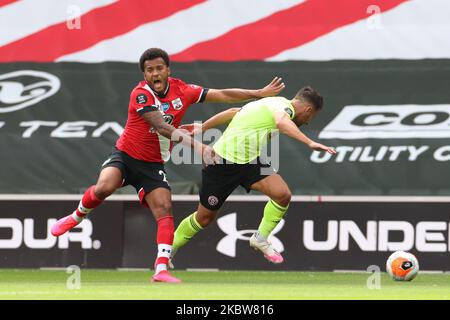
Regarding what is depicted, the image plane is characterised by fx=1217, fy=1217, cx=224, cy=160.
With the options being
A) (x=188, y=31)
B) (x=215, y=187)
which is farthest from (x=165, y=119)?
(x=188, y=31)

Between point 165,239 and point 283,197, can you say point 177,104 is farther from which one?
point 283,197

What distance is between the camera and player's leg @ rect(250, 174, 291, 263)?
10891mm

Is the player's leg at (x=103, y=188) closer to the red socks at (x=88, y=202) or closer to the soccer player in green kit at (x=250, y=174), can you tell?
the red socks at (x=88, y=202)

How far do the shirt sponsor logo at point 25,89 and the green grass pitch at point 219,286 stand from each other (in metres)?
1.78

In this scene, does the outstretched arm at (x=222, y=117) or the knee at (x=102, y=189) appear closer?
the knee at (x=102, y=189)

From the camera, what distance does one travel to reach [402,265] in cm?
1070

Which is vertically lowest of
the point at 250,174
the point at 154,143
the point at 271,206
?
the point at 271,206

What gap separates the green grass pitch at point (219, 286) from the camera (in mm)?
8938

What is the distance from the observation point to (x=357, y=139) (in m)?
12.9

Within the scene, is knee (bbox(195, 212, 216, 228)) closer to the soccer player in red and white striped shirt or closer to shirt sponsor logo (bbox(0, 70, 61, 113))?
the soccer player in red and white striped shirt

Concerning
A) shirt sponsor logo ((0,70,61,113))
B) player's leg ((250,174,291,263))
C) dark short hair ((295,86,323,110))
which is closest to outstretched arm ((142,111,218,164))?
player's leg ((250,174,291,263))

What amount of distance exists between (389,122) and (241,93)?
2.54m

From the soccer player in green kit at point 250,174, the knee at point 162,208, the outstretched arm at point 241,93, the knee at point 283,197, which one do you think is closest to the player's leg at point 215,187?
the soccer player in green kit at point 250,174
